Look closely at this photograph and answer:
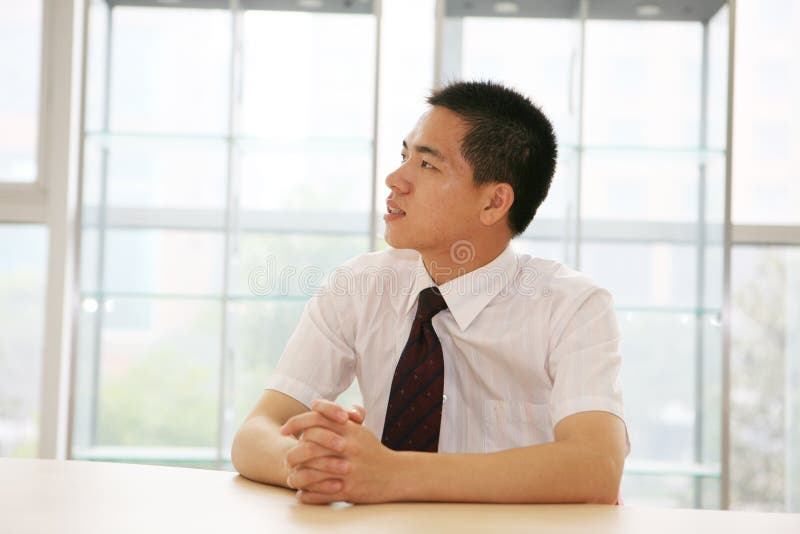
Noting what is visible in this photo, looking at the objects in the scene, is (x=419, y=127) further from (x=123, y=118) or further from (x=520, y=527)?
(x=123, y=118)

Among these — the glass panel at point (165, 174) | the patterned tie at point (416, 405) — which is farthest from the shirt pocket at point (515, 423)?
the glass panel at point (165, 174)

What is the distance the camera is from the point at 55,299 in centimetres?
279

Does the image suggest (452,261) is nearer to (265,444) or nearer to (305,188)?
(265,444)

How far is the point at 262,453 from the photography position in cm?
121

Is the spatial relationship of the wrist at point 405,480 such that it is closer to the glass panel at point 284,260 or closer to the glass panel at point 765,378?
the glass panel at point 284,260

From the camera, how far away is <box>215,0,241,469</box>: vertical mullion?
8.78 feet

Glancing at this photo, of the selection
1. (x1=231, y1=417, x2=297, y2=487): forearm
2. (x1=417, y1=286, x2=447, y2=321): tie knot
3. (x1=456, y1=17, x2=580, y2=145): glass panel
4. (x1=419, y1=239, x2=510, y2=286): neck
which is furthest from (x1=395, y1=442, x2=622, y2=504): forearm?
(x1=456, y1=17, x2=580, y2=145): glass panel

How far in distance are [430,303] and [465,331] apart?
0.29 ft

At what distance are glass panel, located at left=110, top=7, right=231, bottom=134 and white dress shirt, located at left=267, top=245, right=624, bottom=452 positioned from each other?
4.33 feet

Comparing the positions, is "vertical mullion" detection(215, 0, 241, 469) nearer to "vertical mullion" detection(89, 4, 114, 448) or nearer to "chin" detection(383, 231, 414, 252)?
"vertical mullion" detection(89, 4, 114, 448)

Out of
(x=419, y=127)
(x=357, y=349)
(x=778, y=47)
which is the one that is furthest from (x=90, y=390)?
(x=778, y=47)

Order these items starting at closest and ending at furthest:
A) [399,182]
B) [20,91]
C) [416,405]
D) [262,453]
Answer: [262,453] < [416,405] < [399,182] < [20,91]

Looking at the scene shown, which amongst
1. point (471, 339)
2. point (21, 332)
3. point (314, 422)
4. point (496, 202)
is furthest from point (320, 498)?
point (21, 332)

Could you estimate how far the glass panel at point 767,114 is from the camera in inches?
120
